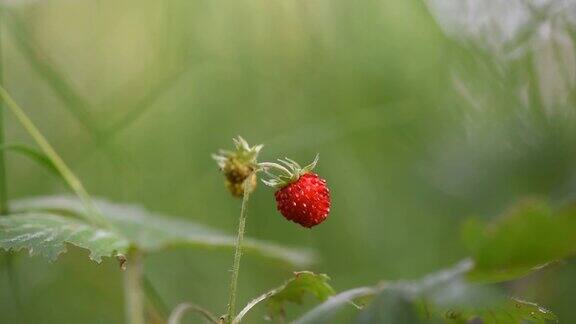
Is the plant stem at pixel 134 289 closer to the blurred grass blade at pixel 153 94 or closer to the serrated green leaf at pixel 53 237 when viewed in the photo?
the serrated green leaf at pixel 53 237

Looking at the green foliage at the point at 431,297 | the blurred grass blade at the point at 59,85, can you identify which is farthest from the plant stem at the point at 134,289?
the blurred grass blade at the point at 59,85

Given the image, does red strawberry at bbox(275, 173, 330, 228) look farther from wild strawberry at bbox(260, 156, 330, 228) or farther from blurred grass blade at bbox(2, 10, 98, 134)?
blurred grass blade at bbox(2, 10, 98, 134)

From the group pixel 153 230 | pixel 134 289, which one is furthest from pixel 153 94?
pixel 134 289

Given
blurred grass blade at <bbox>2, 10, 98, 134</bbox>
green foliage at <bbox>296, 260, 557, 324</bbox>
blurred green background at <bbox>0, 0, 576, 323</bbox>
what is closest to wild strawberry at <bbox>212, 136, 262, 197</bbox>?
green foliage at <bbox>296, 260, 557, 324</bbox>

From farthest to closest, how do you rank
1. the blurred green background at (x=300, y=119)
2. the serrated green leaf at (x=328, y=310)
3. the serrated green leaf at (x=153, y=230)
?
the blurred green background at (x=300, y=119), the serrated green leaf at (x=153, y=230), the serrated green leaf at (x=328, y=310)

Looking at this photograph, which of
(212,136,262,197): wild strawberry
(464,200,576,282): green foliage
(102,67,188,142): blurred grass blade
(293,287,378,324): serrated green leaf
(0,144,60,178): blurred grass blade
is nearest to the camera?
(464,200,576,282): green foliage

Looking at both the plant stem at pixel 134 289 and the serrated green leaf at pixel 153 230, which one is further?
the serrated green leaf at pixel 153 230
